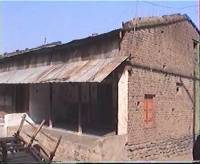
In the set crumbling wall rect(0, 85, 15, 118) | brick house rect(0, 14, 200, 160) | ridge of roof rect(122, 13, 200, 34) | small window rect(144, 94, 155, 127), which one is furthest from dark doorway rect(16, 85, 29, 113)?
ridge of roof rect(122, 13, 200, 34)

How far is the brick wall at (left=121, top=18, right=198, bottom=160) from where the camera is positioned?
43.6 ft

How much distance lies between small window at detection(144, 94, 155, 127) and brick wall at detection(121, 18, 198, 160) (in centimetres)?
18

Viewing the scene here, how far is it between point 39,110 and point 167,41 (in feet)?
24.2

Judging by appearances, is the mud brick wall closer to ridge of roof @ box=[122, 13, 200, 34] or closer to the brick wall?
the brick wall

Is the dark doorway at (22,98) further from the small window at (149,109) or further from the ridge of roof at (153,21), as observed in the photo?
the ridge of roof at (153,21)

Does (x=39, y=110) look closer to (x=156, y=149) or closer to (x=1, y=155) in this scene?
(x=156, y=149)

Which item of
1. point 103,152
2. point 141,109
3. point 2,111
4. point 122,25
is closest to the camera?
point 103,152

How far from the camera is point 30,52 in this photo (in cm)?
1900

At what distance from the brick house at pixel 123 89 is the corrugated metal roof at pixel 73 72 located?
0.13ft

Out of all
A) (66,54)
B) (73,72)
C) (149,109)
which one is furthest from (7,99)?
(149,109)

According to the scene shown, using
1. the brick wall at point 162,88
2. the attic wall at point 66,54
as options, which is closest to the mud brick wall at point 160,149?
the brick wall at point 162,88

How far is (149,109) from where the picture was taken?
1437cm

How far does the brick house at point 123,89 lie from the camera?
12.9m

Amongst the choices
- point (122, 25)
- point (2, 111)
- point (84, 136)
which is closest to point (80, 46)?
point (122, 25)
